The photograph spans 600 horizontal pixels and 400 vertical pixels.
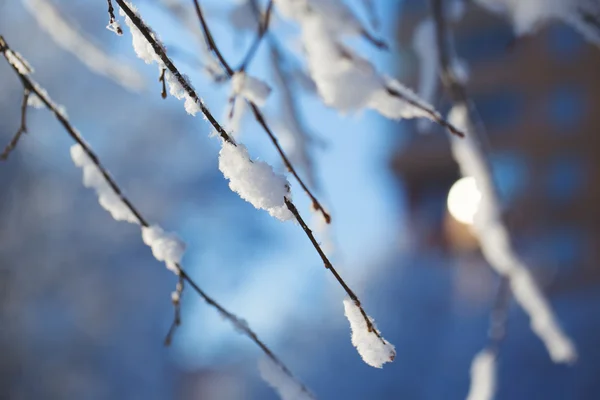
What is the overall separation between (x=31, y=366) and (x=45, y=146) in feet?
7.84

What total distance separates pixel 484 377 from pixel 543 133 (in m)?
10.5

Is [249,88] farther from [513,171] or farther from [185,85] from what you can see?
[513,171]

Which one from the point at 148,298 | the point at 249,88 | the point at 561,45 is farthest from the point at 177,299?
the point at 561,45

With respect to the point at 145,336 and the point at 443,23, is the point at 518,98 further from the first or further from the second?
the point at 443,23

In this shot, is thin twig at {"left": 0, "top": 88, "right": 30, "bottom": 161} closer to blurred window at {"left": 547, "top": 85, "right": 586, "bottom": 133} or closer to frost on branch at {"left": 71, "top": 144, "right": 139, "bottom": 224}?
frost on branch at {"left": 71, "top": 144, "right": 139, "bottom": 224}

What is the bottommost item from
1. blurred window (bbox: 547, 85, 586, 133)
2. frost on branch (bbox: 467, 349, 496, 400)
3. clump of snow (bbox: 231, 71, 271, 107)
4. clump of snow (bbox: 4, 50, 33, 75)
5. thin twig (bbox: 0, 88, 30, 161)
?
thin twig (bbox: 0, 88, 30, 161)

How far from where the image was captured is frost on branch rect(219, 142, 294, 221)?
1.48ft

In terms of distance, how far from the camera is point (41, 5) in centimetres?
95

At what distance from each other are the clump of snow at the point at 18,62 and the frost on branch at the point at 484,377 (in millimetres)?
845

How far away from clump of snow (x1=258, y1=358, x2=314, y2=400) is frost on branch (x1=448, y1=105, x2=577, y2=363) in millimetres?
501

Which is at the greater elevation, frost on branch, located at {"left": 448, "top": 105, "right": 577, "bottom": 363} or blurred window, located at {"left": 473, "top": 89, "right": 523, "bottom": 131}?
blurred window, located at {"left": 473, "top": 89, "right": 523, "bottom": 131}

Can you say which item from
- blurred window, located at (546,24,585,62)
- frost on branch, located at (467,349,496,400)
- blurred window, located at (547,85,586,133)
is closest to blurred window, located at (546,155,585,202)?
blurred window, located at (547,85,586,133)

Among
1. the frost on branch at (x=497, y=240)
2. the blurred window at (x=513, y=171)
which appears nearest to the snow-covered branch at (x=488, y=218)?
the frost on branch at (x=497, y=240)

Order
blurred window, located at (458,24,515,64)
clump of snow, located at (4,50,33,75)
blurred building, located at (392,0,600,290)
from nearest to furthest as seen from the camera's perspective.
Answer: clump of snow, located at (4,50,33,75) → blurred building, located at (392,0,600,290) → blurred window, located at (458,24,515,64)
